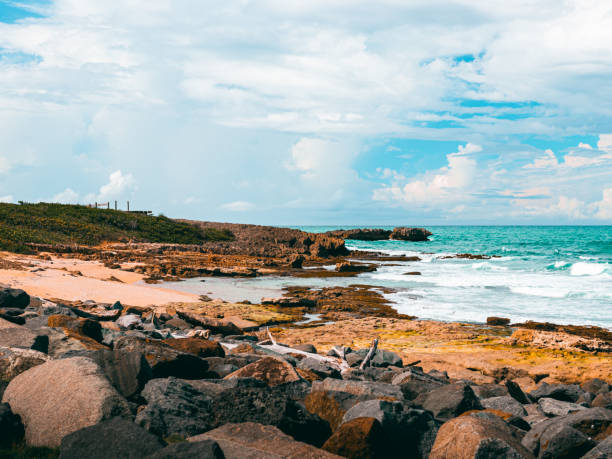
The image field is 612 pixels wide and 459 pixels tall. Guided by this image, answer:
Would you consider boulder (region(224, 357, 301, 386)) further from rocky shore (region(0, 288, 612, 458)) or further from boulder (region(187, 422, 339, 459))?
boulder (region(187, 422, 339, 459))

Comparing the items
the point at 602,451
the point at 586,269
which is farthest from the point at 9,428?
the point at 586,269

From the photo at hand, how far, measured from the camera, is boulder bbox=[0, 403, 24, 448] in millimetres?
4363

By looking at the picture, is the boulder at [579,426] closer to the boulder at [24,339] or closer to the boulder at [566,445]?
A: the boulder at [566,445]

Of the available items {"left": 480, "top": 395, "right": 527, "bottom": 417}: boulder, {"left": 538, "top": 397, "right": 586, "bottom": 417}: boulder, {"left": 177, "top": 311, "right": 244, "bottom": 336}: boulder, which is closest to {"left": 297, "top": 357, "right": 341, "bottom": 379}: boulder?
{"left": 480, "top": 395, "right": 527, "bottom": 417}: boulder

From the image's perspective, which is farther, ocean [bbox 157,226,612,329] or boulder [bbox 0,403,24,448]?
ocean [bbox 157,226,612,329]

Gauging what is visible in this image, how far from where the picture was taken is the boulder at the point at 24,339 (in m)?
6.23

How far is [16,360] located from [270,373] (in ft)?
9.64

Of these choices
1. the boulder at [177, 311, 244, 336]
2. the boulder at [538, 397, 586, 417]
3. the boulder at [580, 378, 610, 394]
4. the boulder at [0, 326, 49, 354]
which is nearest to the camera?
the boulder at [0, 326, 49, 354]

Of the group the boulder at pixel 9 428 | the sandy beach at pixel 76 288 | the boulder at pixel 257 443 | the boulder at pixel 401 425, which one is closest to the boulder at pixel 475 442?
the boulder at pixel 401 425

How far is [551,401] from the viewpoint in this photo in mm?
7160

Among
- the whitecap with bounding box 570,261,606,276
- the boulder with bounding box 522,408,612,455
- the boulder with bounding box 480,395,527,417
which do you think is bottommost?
the whitecap with bounding box 570,261,606,276

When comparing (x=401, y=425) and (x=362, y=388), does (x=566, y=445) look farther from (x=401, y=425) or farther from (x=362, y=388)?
(x=362, y=388)

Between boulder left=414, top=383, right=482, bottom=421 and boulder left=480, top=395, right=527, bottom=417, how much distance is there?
584mm

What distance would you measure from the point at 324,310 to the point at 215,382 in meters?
14.1
